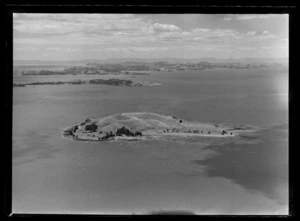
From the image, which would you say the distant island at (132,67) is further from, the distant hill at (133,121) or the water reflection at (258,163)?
the water reflection at (258,163)

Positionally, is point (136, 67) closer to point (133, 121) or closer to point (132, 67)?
point (132, 67)

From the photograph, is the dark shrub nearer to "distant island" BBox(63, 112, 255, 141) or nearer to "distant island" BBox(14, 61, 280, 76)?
"distant island" BBox(63, 112, 255, 141)

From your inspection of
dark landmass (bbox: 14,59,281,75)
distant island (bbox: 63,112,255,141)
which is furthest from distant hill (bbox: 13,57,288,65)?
distant island (bbox: 63,112,255,141)

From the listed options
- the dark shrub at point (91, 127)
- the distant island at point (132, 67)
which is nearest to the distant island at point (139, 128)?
the dark shrub at point (91, 127)

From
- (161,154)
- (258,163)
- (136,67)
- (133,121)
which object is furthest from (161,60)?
(258,163)
